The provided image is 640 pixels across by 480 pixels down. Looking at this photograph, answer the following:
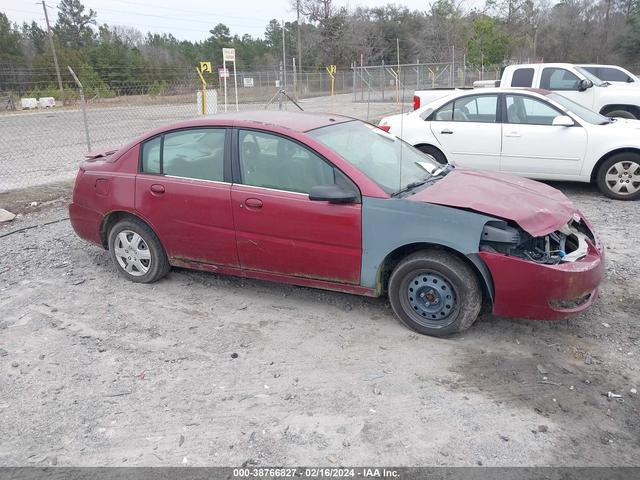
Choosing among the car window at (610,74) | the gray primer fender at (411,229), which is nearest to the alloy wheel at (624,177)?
the gray primer fender at (411,229)

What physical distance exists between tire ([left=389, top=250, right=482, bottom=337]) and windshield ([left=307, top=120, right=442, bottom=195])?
1.97 ft

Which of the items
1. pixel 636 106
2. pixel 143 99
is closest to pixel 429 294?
pixel 636 106

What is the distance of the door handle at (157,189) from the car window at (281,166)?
798mm

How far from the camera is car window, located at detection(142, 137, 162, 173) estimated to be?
4848 millimetres

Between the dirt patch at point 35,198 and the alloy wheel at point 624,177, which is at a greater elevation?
the alloy wheel at point 624,177

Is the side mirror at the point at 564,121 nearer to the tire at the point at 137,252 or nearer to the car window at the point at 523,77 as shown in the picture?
the car window at the point at 523,77

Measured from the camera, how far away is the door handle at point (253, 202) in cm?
430

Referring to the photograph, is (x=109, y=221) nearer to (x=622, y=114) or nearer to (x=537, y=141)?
(x=537, y=141)

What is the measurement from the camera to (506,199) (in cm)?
402

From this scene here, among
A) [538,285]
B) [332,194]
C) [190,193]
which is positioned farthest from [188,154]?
[538,285]

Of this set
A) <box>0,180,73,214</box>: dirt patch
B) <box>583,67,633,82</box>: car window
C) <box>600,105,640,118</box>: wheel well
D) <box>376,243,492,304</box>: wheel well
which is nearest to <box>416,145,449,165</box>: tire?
<box>376,243,492,304</box>: wheel well

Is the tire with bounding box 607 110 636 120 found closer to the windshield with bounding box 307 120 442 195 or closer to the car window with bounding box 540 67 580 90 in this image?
the car window with bounding box 540 67 580 90

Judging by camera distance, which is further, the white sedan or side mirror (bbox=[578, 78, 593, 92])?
side mirror (bbox=[578, 78, 593, 92])

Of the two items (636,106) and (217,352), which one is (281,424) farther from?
(636,106)
